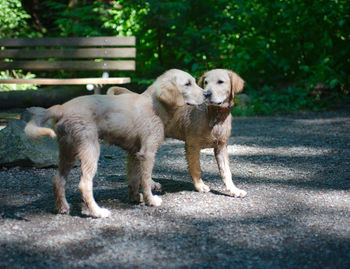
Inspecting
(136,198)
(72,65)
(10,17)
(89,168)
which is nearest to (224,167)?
(136,198)

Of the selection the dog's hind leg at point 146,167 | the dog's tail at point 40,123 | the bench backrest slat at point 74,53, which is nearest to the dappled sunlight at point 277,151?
the dog's hind leg at point 146,167

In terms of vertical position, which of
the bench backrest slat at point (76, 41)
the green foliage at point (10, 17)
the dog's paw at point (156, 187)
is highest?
the green foliage at point (10, 17)

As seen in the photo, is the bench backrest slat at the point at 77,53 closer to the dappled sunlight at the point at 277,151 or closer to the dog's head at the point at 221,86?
the dappled sunlight at the point at 277,151

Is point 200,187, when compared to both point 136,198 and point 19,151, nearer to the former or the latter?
point 136,198

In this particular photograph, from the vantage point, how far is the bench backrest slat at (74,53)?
9148mm

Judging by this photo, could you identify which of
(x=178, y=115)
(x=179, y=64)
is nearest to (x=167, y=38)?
(x=179, y=64)

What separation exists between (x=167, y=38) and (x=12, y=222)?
7885 mm

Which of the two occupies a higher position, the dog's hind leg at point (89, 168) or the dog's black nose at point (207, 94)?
the dog's black nose at point (207, 94)

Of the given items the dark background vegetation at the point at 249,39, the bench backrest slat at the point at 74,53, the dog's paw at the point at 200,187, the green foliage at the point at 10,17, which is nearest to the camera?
the dog's paw at the point at 200,187

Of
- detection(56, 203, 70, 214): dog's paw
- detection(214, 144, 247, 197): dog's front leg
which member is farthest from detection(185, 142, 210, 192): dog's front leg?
detection(56, 203, 70, 214): dog's paw

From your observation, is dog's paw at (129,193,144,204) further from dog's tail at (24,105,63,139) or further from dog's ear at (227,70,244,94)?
dog's ear at (227,70,244,94)

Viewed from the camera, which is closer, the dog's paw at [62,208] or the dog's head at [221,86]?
the dog's paw at [62,208]

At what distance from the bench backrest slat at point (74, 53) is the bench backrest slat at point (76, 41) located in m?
0.14

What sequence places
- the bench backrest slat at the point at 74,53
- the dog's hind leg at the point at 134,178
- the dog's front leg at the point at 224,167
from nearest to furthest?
the dog's hind leg at the point at 134,178 < the dog's front leg at the point at 224,167 < the bench backrest slat at the point at 74,53
